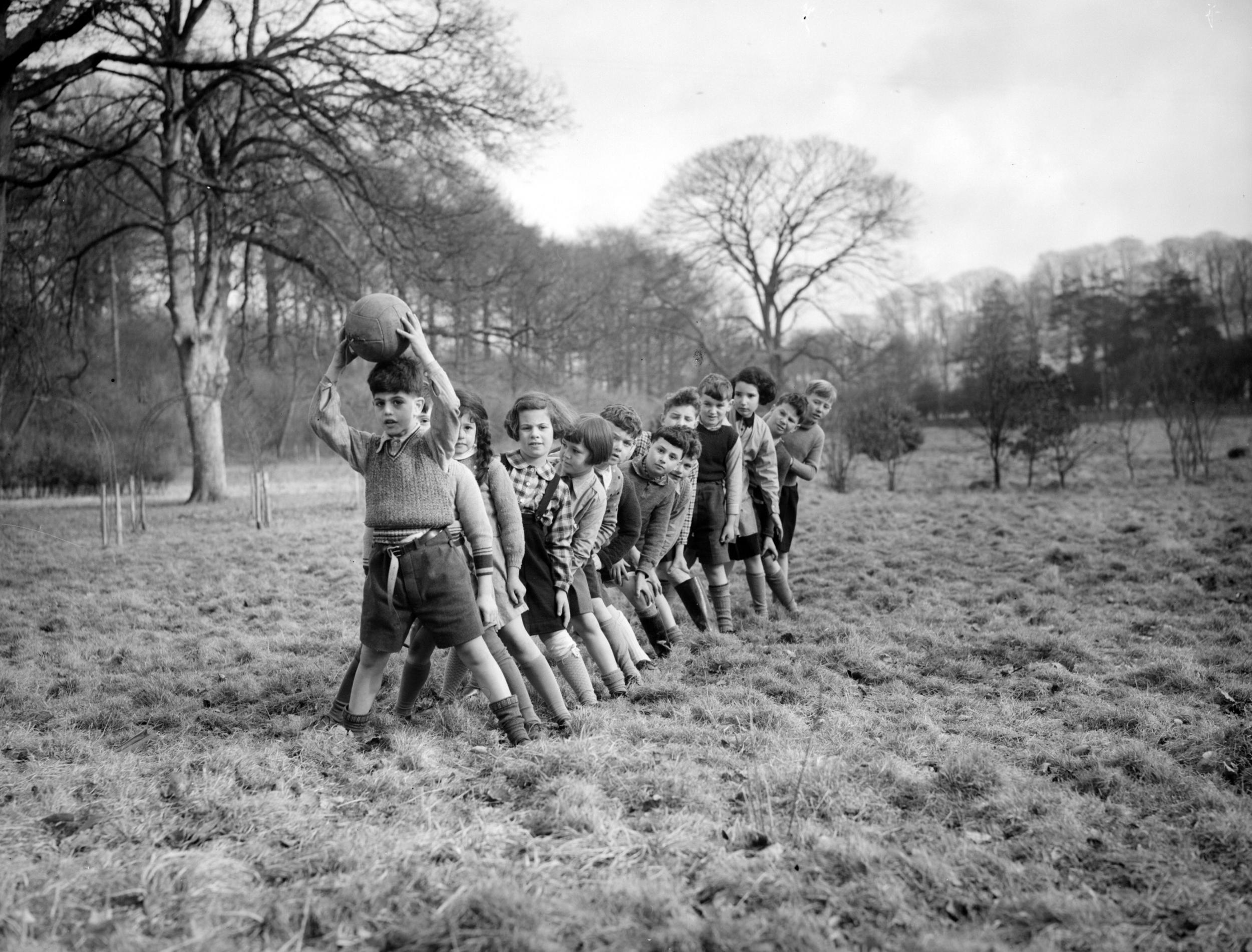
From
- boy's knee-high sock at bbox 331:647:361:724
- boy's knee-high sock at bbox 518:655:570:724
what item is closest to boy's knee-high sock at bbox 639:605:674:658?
boy's knee-high sock at bbox 518:655:570:724

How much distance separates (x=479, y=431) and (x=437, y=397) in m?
0.74

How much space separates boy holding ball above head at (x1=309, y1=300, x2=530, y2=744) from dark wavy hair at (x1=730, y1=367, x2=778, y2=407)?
2932mm

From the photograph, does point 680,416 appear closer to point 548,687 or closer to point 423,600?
point 548,687

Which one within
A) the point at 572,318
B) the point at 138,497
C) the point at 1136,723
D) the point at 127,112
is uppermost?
the point at 127,112

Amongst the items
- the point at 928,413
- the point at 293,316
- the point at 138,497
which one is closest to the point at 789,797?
the point at 138,497

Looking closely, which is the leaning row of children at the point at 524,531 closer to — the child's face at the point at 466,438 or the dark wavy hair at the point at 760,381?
the child's face at the point at 466,438

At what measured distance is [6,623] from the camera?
6051 mm

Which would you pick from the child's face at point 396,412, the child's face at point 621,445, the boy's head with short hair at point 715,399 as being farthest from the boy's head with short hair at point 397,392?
the boy's head with short hair at point 715,399

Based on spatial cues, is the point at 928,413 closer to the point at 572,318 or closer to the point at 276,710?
the point at 572,318

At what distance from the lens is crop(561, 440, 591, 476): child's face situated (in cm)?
408

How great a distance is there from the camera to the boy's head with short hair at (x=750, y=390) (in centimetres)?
595

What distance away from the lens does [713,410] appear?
18.2 feet

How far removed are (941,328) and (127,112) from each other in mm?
42897

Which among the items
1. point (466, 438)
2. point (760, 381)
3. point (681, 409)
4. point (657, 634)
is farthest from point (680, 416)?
point (466, 438)
